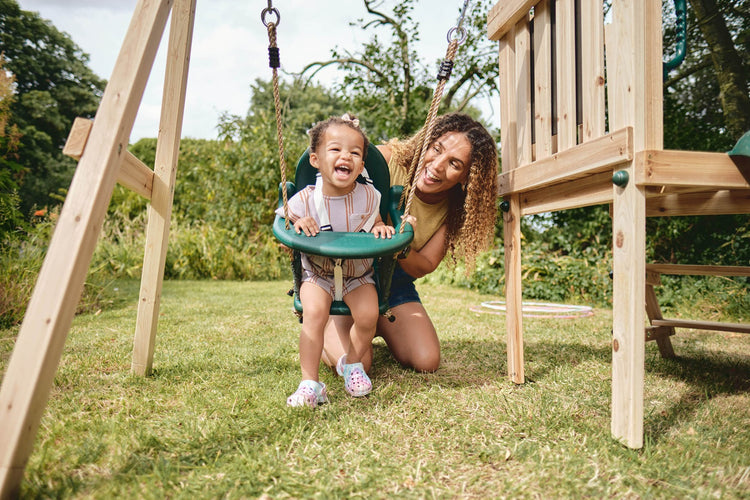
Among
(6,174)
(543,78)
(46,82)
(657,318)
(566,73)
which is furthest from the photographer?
(46,82)

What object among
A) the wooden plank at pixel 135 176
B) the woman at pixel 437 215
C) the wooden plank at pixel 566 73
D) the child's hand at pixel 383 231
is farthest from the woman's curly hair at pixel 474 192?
the wooden plank at pixel 135 176

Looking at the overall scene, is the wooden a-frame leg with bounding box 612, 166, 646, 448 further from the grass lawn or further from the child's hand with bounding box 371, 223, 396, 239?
the child's hand with bounding box 371, 223, 396, 239

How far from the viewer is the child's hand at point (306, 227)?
2090 mm

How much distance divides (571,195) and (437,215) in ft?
3.27

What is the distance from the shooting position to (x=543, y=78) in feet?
6.84

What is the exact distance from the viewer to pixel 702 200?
210 centimetres

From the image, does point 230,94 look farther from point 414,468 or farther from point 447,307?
point 414,468

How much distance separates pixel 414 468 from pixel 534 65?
1.87 meters

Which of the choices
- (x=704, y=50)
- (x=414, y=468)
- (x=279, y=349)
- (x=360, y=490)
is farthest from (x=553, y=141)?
(x=704, y=50)

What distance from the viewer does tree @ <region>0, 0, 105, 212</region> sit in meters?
15.0

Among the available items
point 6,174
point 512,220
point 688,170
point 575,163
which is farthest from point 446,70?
point 6,174

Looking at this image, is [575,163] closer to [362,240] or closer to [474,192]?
[474,192]

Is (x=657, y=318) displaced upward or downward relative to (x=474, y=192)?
downward

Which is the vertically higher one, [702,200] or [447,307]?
[702,200]
